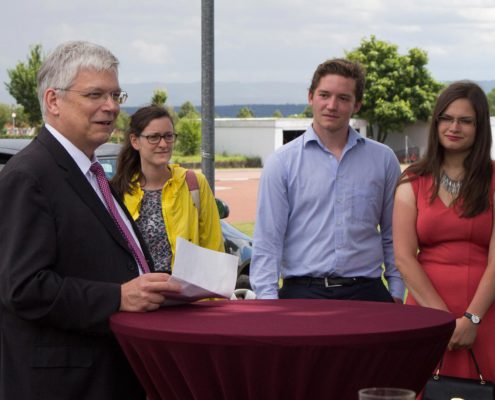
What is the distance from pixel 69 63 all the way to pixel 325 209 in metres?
1.88

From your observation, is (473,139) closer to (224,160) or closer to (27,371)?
(27,371)

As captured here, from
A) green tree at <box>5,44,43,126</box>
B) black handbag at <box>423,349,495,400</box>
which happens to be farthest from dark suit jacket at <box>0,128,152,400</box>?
green tree at <box>5,44,43,126</box>

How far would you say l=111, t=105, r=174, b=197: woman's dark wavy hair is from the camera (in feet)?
17.8

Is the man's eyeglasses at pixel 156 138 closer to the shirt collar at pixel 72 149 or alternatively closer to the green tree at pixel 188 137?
the shirt collar at pixel 72 149

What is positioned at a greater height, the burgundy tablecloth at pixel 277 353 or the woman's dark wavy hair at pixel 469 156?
the woman's dark wavy hair at pixel 469 156

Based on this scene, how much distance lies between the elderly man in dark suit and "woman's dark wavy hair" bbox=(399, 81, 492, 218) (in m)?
1.79

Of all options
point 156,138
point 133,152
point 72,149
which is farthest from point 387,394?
point 133,152

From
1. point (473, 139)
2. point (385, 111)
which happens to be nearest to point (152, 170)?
point (473, 139)

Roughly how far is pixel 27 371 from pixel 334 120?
7.18 feet

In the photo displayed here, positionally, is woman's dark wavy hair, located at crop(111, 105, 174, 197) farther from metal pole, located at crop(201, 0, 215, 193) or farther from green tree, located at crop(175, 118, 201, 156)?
green tree, located at crop(175, 118, 201, 156)

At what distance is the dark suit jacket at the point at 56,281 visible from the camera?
2.84 m

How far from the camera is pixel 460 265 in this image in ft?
14.0

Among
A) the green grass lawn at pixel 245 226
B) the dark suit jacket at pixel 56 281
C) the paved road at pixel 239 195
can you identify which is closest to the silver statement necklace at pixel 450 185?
the dark suit jacket at pixel 56 281

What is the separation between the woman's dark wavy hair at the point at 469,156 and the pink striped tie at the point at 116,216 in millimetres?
1664
